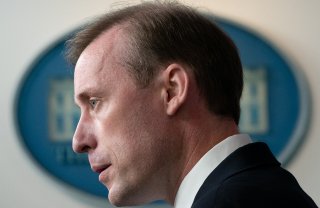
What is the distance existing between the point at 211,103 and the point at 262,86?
862 millimetres

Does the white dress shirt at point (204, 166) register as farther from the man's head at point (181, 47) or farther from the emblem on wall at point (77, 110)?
the emblem on wall at point (77, 110)

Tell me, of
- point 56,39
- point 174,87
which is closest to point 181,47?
point 174,87

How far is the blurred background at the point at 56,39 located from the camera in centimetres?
152

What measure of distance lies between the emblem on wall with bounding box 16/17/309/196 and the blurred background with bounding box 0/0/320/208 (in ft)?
0.07

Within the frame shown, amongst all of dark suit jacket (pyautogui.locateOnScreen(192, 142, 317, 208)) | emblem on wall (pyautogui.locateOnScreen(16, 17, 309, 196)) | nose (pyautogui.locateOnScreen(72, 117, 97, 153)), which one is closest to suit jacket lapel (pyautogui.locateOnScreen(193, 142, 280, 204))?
dark suit jacket (pyautogui.locateOnScreen(192, 142, 317, 208))

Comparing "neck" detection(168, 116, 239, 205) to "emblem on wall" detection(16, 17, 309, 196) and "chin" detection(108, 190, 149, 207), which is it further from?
"emblem on wall" detection(16, 17, 309, 196)

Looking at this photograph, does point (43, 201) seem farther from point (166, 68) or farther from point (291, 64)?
point (166, 68)

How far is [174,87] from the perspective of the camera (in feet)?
2.29

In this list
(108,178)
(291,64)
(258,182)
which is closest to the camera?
(258,182)

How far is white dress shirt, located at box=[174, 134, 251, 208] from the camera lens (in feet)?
2.19

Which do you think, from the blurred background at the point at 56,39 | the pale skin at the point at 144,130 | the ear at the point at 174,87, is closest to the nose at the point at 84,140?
the pale skin at the point at 144,130

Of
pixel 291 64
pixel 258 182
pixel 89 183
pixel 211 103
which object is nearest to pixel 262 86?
pixel 291 64

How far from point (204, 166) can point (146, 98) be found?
0.36 feet

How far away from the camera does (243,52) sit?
1566mm
